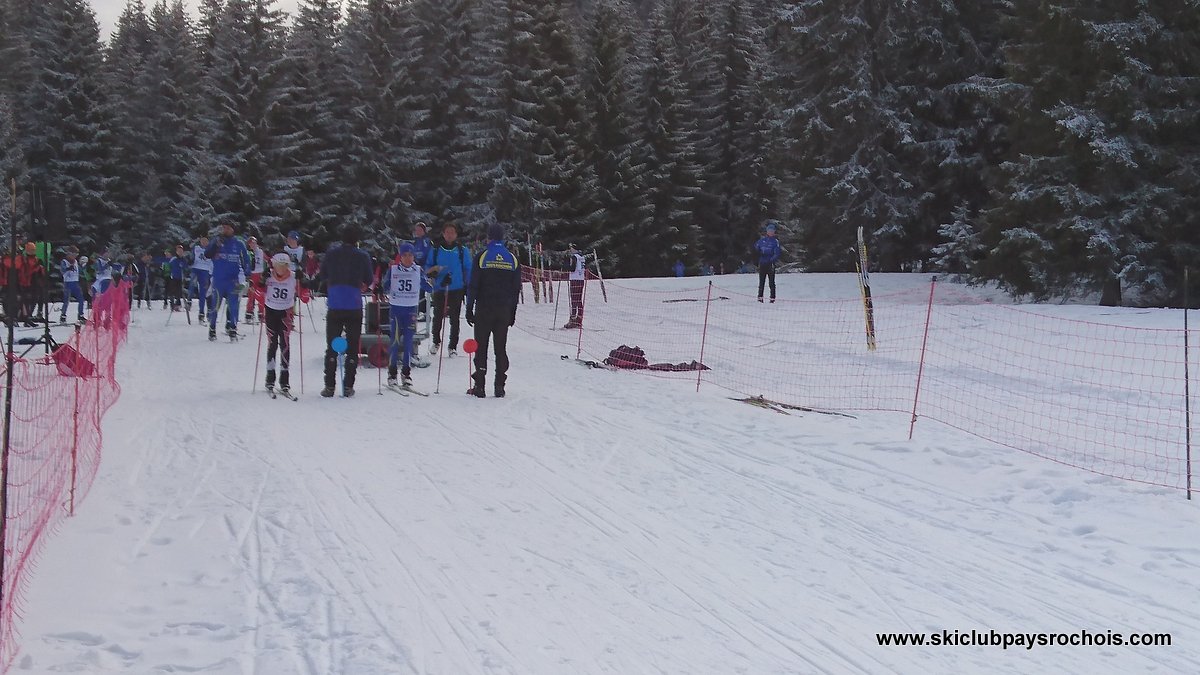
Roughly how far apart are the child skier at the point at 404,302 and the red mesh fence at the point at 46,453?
348 centimetres

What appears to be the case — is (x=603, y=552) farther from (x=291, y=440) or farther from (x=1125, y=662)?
(x=291, y=440)

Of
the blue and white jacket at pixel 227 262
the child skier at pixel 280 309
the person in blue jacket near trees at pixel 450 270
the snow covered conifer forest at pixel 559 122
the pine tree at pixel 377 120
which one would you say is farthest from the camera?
the pine tree at pixel 377 120

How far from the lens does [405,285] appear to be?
13.3 metres

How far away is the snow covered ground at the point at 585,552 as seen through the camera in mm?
5062

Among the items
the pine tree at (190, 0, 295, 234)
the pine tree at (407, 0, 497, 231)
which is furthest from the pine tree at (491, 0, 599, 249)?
the pine tree at (190, 0, 295, 234)

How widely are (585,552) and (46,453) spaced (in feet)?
17.3

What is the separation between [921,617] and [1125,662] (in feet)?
3.35

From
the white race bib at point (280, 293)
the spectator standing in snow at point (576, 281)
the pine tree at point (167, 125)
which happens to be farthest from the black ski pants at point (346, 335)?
the pine tree at point (167, 125)

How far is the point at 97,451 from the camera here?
914 centimetres

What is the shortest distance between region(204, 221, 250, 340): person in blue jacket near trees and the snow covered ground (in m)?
7.65

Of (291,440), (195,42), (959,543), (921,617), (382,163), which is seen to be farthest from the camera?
(195,42)

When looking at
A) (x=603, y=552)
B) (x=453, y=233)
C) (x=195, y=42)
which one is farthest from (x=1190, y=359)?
(x=195, y=42)

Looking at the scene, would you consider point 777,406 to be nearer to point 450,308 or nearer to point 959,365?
point 959,365

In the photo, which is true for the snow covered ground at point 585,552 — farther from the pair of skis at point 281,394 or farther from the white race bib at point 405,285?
the white race bib at point 405,285
